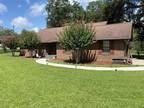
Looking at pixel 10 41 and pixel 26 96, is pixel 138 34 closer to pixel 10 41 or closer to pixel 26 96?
pixel 10 41

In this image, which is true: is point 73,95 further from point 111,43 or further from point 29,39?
point 29,39

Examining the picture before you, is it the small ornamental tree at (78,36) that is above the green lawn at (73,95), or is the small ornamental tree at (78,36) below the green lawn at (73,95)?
above

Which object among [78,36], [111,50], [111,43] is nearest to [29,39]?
[78,36]

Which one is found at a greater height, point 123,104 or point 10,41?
point 10,41

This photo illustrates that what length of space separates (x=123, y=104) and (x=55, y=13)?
56.1 m

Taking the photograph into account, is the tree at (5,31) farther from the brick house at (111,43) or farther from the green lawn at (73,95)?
the green lawn at (73,95)

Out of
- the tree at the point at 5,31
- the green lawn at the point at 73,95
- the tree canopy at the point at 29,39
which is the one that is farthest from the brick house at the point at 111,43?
the tree at the point at 5,31

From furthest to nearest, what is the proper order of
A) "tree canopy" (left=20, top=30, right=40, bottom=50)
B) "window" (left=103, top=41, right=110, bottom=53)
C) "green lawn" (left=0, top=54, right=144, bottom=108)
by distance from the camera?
"tree canopy" (left=20, top=30, right=40, bottom=50) → "window" (left=103, top=41, right=110, bottom=53) → "green lawn" (left=0, top=54, right=144, bottom=108)

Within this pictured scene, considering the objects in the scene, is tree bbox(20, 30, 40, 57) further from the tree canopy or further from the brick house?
the brick house

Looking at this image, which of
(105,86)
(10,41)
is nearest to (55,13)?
(10,41)

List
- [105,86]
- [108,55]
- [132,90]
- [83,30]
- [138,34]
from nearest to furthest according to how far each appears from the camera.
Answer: [132,90] < [105,86] < [83,30] < [108,55] < [138,34]

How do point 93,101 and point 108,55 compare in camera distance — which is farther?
point 108,55

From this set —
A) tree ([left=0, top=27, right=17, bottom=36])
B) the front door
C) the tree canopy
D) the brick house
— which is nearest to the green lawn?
the brick house

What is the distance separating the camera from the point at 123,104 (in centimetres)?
906
